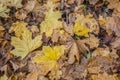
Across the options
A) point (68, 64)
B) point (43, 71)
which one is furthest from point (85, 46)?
point (43, 71)

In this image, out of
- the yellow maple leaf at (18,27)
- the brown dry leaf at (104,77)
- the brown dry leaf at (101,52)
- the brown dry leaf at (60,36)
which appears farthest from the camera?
the yellow maple leaf at (18,27)

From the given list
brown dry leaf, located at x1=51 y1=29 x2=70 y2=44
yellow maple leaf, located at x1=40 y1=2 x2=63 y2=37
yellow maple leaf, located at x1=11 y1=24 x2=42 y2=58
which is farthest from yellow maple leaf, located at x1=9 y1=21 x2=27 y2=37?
brown dry leaf, located at x1=51 y1=29 x2=70 y2=44

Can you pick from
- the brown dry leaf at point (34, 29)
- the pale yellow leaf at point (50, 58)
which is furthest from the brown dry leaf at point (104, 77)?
the brown dry leaf at point (34, 29)

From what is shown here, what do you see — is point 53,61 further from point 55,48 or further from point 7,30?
point 7,30

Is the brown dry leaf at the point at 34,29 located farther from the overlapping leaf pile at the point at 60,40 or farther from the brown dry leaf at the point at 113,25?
the brown dry leaf at the point at 113,25

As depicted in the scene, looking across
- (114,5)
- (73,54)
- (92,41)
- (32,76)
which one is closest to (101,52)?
(92,41)

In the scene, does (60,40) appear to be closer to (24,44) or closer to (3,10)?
(24,44)

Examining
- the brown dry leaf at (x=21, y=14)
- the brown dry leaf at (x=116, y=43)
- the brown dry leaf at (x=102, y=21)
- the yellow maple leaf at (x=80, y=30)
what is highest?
the brown dry leaf at (x=21, y=14)

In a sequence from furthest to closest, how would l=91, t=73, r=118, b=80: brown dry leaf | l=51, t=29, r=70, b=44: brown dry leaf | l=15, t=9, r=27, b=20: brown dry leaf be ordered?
l=15, t=9, r=27, b=20: brown dry leaf, l=51, t=29, r=70, b=44: brown dry leaf, l=91, t=73, r=118, b=80: brown dry leaf

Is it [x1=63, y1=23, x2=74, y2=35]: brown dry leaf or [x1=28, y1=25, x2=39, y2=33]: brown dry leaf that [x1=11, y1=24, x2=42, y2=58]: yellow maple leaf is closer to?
[x1=28, y1=25, x2=39, y2=33]: brown dry leaf
